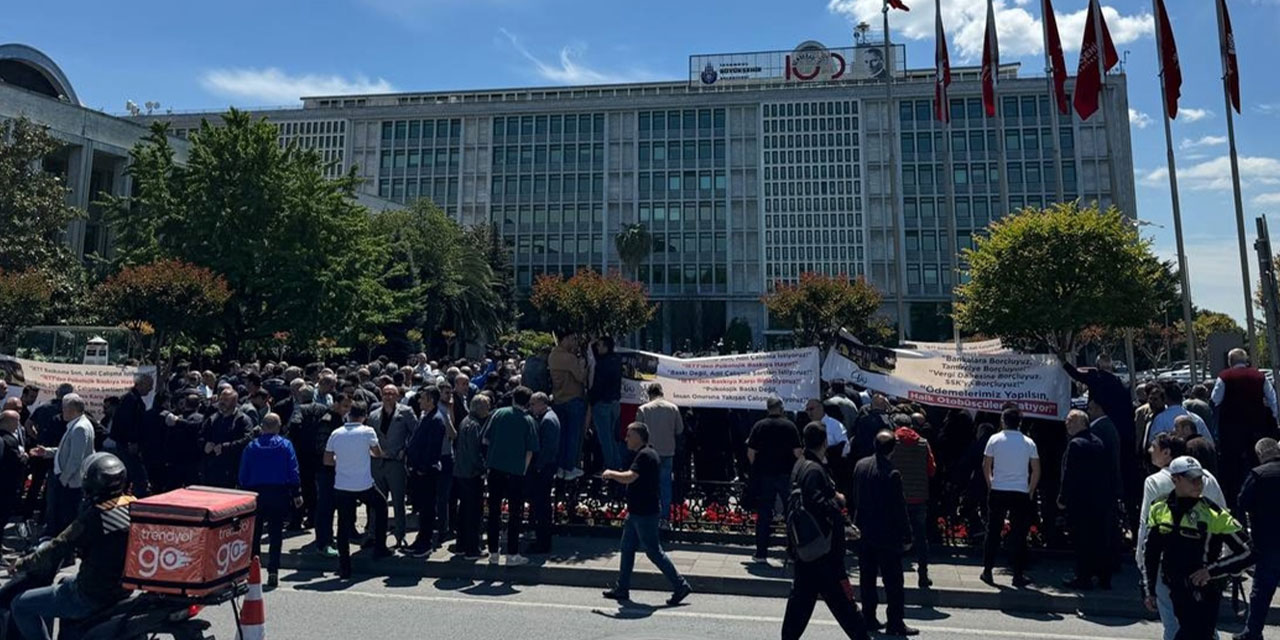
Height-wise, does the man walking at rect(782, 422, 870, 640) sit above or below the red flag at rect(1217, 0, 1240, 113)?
below

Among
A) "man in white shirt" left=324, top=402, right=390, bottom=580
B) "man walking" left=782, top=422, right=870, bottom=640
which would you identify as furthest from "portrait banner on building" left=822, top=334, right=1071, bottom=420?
"man in white shirt" left=324, top=402, right=390, bottom=580

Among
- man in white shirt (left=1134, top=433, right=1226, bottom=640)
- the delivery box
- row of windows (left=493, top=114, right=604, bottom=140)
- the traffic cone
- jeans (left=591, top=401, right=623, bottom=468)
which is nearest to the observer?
the delivery box

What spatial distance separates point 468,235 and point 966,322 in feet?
152

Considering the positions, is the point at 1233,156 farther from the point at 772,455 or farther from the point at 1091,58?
the point at 772,455

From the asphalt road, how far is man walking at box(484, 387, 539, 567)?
24.7 inches

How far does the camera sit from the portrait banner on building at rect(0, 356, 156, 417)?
1155 centimetres

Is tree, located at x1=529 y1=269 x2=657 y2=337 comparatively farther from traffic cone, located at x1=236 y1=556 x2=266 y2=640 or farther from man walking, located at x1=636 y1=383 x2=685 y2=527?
traffic cone, located at x1=236 y1=556 x2=266 y2=640

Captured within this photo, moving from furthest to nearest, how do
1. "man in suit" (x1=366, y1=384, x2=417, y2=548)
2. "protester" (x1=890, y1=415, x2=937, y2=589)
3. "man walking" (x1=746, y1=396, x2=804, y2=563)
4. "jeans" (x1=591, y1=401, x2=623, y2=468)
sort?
"jeans" (x1=591, y1=401, x2=623, y2=468)
"man in suit" (x1=366, y1=384, x2=417, y2=548)
"man walking" (x1=746, y1=396, x2=804, y2=563)
"protester" (x1=890, y1=415, x2=937, y2=589)

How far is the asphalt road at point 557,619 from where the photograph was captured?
6543mm

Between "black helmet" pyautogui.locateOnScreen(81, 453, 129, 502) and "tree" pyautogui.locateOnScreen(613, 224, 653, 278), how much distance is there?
70.0 m

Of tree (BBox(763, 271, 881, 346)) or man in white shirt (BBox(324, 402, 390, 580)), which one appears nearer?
man in white shirt (BBox(324, 402, 390, 580))

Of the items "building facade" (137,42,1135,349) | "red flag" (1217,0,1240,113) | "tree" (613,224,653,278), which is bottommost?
"red flag" (1217,0,1240,113)

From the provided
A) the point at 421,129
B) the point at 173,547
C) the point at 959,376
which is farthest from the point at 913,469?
the point at 421,129

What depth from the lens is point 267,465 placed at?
26.5 feet
